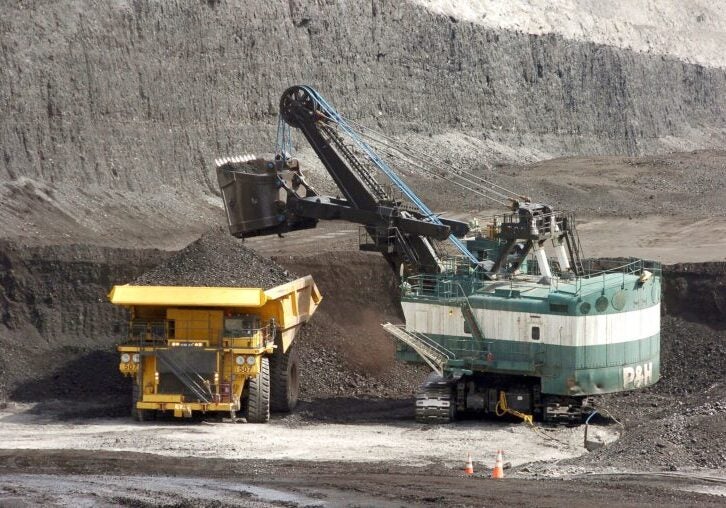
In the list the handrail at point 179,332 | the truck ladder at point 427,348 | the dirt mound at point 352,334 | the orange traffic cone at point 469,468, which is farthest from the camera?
the dirt mound at point 352,334

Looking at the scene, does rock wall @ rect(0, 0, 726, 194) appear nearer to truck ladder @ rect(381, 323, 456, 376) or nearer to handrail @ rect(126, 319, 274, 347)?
handrail @ rect(126, 319, 274, 347)

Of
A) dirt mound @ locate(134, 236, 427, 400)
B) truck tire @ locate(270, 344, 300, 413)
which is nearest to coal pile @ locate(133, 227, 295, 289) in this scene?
dirt mound @ locate(134, 236, 427, 400)

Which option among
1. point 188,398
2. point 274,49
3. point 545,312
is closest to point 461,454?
point 545,312

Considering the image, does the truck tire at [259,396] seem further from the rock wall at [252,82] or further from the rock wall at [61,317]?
the rock wall at [252,82]

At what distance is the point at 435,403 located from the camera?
78.0ft

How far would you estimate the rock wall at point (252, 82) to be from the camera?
4119 centimetres

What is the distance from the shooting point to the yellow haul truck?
2284 cm

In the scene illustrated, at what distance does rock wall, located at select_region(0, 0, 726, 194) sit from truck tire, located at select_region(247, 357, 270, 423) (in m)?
18.4

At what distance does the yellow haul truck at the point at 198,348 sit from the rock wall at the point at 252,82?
1787 cm

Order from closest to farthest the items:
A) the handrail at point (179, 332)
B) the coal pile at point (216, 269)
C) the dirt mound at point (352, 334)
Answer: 1. the handrail at point (179, 332)
2. the coal pile at point (216, 269)
3. the dirt mound at point (352, 334)

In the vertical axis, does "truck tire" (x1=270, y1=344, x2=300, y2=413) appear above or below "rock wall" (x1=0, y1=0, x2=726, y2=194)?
below

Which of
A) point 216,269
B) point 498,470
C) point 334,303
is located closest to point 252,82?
point 334,303

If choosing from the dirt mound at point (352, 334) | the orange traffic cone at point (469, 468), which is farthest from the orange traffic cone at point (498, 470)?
the dirt mound at point (352, 334)

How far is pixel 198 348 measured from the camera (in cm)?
2284
